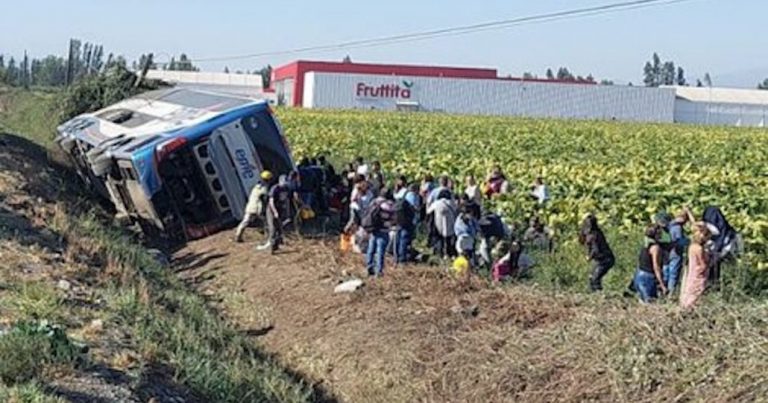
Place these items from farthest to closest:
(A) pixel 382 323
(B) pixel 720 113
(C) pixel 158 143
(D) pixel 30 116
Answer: (B) pixel 720 113
(D) pixel 30 116
(C) pixel 158 143
(A) pixel 382 323

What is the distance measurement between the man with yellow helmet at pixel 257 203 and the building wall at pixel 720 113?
283ft

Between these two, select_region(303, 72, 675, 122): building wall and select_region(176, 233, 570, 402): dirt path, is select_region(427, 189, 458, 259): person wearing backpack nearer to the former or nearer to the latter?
select_region(176, 233, 570, 402): dirt path

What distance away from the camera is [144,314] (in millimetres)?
10445

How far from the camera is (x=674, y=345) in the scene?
843 cm

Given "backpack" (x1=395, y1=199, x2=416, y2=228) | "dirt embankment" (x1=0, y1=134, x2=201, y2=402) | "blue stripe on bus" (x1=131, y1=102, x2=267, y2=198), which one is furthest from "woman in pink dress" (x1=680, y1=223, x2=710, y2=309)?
"blue stripe on bus" (x1=131, y1=102, x2=267, y2=198)

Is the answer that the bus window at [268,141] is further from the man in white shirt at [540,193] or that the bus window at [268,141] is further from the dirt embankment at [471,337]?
the man in white shirt at [540,193]

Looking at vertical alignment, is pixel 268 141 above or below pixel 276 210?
above

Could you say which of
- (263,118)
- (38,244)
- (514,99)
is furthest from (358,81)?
(38,244)

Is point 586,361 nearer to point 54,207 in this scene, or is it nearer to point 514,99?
point 54,207

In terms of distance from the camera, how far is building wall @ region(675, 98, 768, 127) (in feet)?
330

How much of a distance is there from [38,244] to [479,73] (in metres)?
87.3

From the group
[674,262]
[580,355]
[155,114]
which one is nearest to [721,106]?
[155,114]

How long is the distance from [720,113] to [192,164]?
94.2 m

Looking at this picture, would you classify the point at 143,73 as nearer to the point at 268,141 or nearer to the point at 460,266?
the point at 268,141
